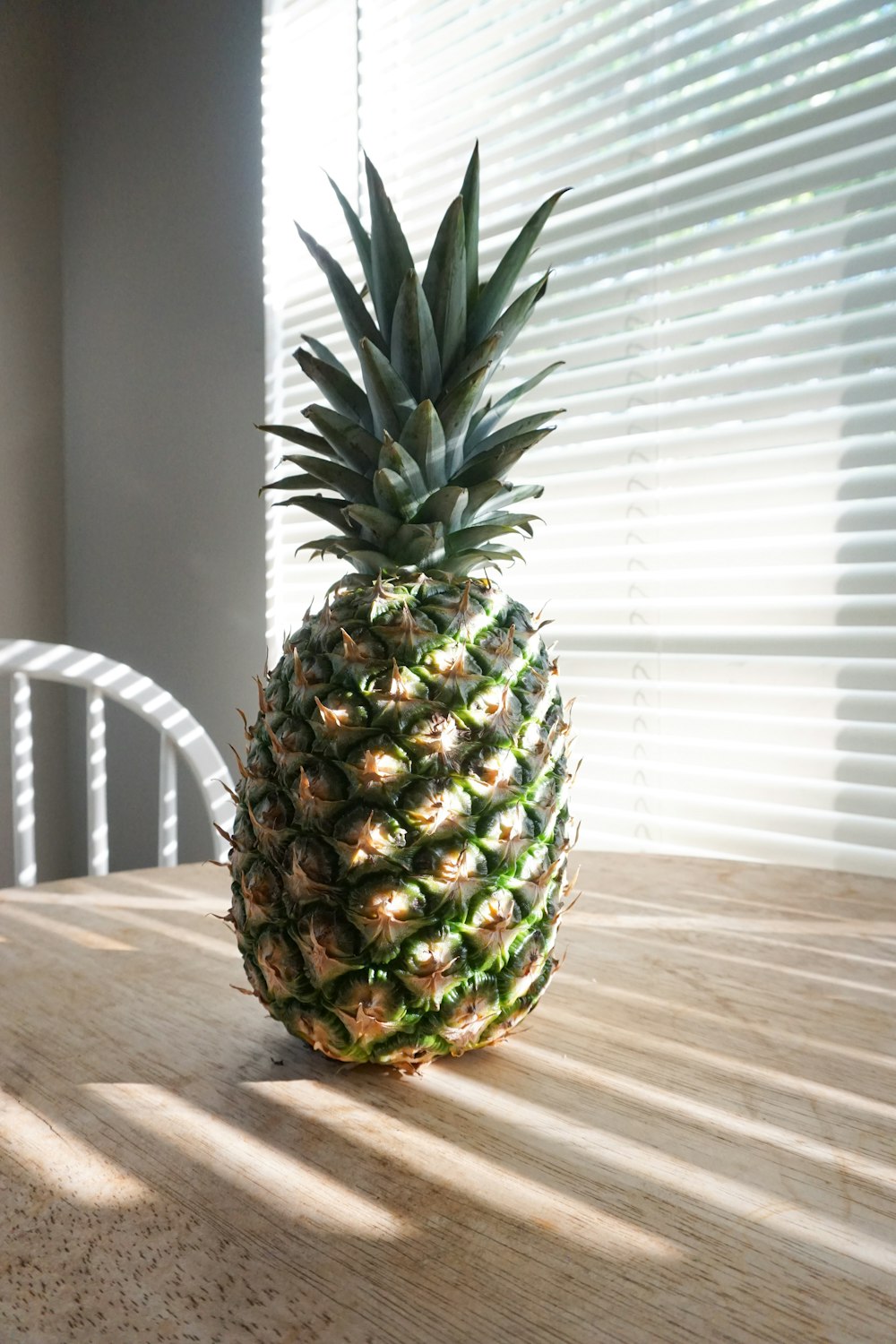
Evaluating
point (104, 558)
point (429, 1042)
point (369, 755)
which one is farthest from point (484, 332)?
point (104, 558)

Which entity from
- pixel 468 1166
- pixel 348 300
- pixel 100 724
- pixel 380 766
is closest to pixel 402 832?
pixel 380 766

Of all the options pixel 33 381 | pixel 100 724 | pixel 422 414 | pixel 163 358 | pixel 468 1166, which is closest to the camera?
pixel 468 1166

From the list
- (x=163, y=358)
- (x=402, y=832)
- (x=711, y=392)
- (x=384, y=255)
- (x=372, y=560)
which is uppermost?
(x=163, y=358)

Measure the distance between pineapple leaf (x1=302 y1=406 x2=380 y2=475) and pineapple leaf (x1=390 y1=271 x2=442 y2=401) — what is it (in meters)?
0.05

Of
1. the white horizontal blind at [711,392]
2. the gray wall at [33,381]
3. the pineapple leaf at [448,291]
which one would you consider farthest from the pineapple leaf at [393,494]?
the gray wall at [33,381]

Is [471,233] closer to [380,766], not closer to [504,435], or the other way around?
[504,435]

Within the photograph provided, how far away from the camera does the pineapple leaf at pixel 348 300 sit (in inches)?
26.5

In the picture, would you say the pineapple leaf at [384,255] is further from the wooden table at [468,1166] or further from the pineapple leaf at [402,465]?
the wooden table at [468,1166]

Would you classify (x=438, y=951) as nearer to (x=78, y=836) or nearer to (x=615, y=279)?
(x=615, y=279)

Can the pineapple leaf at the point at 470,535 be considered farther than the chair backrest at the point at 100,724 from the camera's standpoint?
No

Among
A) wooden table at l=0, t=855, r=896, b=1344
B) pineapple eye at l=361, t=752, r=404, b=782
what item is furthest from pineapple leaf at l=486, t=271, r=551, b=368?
wooden table at l=0, t=855, r=896, b=1344

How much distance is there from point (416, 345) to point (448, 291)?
0.15 ft

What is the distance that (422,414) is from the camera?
1.98ft

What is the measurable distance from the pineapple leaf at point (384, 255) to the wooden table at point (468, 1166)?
493 mm
